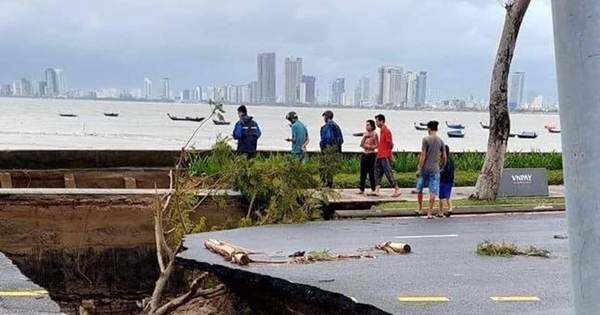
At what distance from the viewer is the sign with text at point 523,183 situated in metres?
17.4

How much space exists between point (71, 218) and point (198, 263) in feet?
19.5

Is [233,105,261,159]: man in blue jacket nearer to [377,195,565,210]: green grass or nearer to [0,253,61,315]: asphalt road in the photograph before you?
[377,195,565,210]: green grass

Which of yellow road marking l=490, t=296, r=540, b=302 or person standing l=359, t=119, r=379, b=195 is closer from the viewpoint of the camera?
yellow road marking l=490, t=296, r=540, b=302

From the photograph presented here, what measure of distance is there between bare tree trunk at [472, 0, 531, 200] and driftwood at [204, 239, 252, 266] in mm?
8640

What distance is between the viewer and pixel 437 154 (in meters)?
13.2

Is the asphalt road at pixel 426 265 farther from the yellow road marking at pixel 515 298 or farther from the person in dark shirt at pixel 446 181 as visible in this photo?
the person in dark shirt at pixel 446 181

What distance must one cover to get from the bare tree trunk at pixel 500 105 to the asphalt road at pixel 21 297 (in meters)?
11.5

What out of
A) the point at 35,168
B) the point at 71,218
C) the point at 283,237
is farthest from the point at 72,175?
the point at 283,237

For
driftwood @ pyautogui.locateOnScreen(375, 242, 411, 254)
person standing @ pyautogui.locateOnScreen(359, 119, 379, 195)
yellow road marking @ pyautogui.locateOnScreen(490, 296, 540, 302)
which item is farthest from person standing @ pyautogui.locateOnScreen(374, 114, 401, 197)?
yellow road marking @ pyautogui.locateOnScreen(490, 296, 540, 302)

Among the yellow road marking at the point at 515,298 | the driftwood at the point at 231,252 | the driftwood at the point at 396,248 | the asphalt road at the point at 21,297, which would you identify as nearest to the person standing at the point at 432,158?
the driftwood at the point at 396,248

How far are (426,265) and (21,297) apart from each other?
510 centimetres

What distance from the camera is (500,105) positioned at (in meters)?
15.8

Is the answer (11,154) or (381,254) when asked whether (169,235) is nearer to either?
(381,254)

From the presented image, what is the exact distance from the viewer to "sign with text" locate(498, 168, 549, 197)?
685 inches
